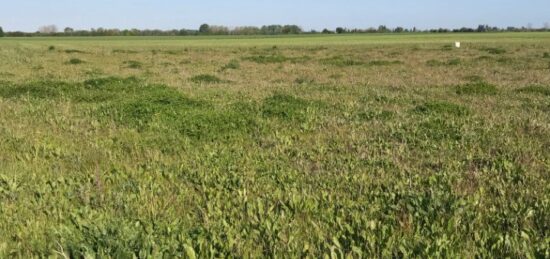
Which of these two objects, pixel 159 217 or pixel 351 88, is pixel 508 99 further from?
pixel 159 217

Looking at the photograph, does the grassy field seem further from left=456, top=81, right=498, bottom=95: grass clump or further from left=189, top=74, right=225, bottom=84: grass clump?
left=189, top=74, right=225, bottom=84: grass clump

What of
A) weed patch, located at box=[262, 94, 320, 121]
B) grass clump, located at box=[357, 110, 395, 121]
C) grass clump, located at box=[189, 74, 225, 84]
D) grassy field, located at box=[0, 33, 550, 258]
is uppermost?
grass clump, located at box=[189, 74, 225, 84]

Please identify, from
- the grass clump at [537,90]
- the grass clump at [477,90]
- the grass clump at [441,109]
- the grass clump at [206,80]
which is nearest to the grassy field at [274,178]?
the grass clump at [441,109]

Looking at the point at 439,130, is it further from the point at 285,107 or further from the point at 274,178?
the point at 274,178

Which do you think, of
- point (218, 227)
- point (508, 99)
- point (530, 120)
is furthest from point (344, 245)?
point (508, 99)

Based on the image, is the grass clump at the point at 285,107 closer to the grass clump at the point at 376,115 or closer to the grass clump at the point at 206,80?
the grass clump at the point at 376,115

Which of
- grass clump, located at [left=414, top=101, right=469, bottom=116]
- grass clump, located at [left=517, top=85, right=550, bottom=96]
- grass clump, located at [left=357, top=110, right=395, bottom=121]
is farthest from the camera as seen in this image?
grass clump, located at [left=517, top=85, right=550, bottom=96]

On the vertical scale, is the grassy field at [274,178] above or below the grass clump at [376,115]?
below

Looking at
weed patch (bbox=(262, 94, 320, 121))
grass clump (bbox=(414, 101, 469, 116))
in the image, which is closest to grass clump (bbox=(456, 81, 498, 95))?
grass clump (bbox=(414, 101, 469, 116))

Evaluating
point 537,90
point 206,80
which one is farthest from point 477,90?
point 206,80

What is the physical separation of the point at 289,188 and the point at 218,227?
4.26ft

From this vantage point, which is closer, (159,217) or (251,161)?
(159,217)

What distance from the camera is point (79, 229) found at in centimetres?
373

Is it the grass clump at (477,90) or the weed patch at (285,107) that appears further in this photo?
the grass clump at (477,90)
